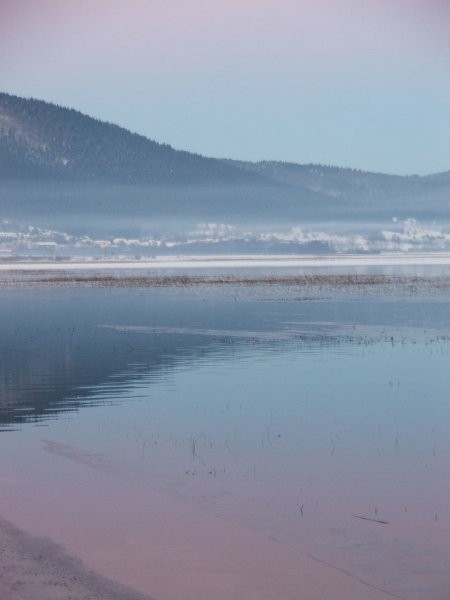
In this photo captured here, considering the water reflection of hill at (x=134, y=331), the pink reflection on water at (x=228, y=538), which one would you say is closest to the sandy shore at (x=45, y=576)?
the pink reflection on water at (x=228, y=538)

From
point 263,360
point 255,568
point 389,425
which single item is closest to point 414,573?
point 255,568

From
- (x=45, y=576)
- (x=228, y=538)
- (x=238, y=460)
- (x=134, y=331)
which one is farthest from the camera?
(x=134, y=331)

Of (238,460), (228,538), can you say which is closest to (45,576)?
(228,538)

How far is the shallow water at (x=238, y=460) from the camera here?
10.2 metres

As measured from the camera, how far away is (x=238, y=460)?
14539mm

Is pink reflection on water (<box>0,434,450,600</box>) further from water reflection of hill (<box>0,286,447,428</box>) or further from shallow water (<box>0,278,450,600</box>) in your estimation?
water reflection of hill (<box>0,286,447,428</box>)

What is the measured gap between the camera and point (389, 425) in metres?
17.0

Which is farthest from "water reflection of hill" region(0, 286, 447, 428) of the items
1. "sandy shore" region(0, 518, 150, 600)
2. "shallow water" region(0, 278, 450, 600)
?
"sandy shore" region(0, 518, 150, 600)

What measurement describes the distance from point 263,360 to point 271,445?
34.3 feet

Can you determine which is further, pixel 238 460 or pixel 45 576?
pixel 238 460

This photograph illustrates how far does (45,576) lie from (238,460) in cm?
523

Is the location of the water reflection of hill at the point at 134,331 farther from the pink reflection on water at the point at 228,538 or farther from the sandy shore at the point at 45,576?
the sandy shore at the point at 45,576

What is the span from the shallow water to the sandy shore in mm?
232

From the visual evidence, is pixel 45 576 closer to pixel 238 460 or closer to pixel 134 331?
pixel 238 460
